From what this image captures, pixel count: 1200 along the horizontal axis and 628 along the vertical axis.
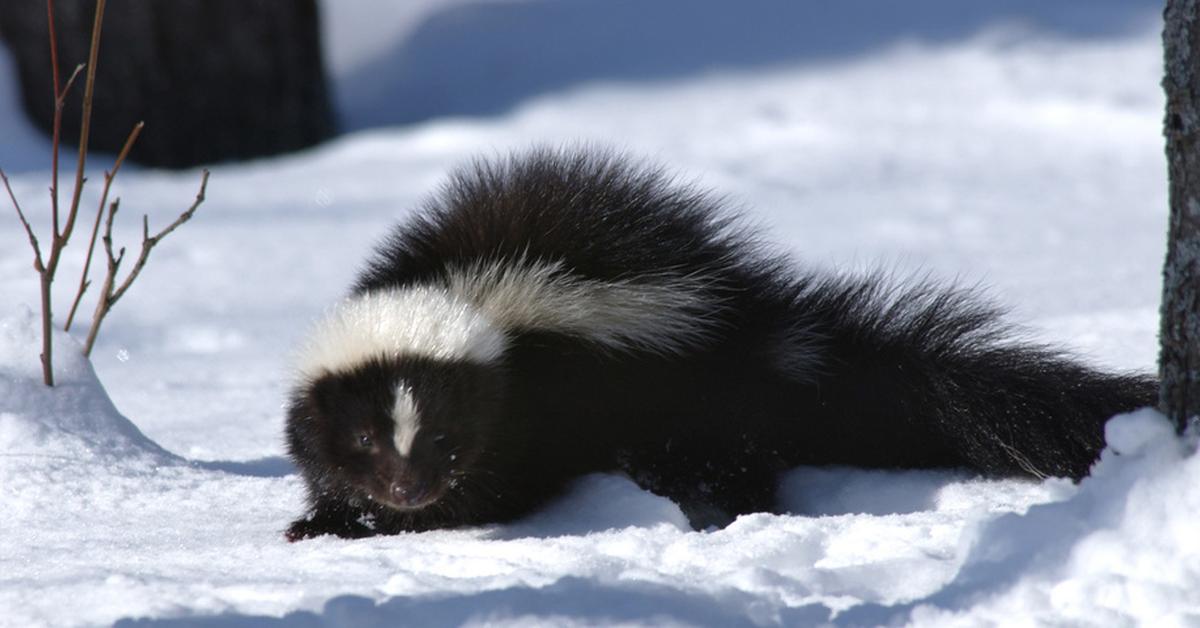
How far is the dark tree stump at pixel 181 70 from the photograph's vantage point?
26.8 feet

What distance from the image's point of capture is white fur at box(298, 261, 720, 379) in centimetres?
313

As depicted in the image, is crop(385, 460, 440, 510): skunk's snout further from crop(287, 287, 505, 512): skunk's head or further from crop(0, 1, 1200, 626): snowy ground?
crop(0, 1, 1200, 626): snowy ground

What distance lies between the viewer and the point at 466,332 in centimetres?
310

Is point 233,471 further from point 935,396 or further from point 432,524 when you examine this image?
point 935,396

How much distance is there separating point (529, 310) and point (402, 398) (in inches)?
14.4

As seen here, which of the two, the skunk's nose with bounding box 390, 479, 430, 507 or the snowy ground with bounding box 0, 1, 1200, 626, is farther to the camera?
the skunk's nose with bounding box 390, 479, 430, 507

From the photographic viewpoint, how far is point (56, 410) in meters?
3.45

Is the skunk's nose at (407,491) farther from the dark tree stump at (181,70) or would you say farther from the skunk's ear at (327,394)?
the dark tree stump at (181,70)

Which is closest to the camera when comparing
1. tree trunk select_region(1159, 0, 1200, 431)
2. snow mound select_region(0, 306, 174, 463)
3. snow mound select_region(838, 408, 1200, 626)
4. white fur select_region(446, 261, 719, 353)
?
snow mound select_region(838, 408, 1200, 626)

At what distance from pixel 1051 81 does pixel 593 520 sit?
6.27 m

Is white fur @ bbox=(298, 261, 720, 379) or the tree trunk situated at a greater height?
the tree trunk

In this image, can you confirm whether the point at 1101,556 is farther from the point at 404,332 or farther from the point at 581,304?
the point at 404,332

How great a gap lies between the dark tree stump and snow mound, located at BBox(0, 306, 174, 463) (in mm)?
4922

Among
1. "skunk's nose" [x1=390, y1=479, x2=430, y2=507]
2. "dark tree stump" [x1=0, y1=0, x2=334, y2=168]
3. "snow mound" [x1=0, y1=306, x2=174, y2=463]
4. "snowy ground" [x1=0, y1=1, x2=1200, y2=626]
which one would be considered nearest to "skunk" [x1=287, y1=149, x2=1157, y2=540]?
"skunk's nose" [x1=390, y1=479, x2=430, y2=507]
